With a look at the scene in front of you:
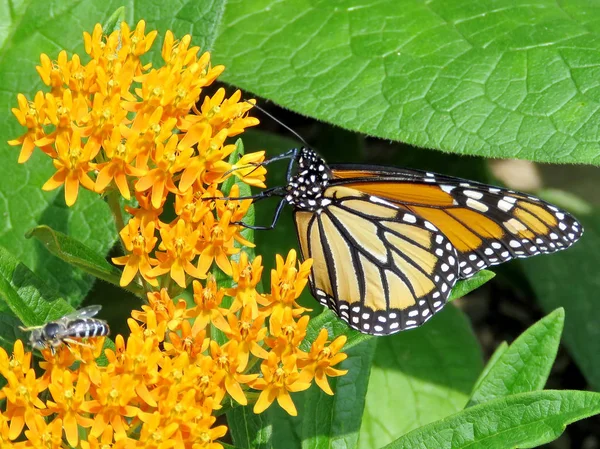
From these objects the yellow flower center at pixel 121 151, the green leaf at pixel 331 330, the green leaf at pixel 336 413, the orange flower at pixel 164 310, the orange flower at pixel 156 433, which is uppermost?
the yellow flower center at pixel 121 151

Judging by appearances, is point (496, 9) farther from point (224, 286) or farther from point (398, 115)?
point (224, 286)

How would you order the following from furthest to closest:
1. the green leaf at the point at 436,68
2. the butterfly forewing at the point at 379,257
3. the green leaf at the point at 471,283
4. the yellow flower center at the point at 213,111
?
the green leaf at the point at 436,68
the butterfly forewing at the point at 379,257
the green leaf at the point at 471,283
the yellow flower center at the point at 213,111

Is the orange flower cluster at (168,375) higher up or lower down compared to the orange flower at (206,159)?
lower down

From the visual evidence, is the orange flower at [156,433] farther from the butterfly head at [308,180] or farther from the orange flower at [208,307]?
the butterfly head at [308,180]

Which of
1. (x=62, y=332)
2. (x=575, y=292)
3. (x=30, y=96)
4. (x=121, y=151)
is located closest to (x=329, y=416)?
(x=62, y=332)

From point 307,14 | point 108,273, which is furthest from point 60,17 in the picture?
point 108,273

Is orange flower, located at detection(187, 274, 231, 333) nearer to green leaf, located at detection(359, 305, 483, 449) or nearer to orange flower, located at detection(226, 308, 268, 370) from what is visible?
orange flower, located at detection(226, 308, 268, 370)

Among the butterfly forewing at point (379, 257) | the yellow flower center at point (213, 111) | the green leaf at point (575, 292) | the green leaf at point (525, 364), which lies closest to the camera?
the yellow flower center at point (213, 111)

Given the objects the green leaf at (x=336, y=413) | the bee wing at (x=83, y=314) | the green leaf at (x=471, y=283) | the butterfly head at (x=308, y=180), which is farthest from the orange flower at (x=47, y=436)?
the green leaf at (x=471, y=283)
